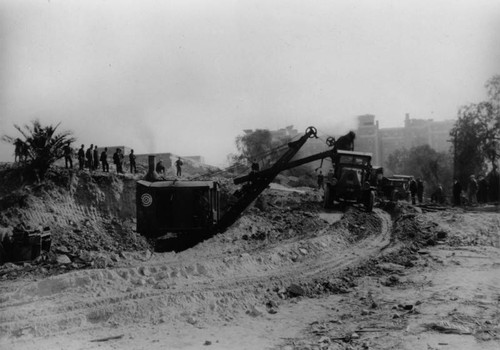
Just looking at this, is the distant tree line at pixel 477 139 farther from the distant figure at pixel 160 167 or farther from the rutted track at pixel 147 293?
the rutted track at pixel 147 293

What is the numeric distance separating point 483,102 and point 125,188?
25.0 meters

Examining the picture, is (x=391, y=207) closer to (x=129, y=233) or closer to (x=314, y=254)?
(x=314, y=254)

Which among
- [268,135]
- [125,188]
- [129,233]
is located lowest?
[129,233]

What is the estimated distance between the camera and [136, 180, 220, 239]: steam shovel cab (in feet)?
42.2

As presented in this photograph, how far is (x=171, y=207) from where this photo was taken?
12.9 m

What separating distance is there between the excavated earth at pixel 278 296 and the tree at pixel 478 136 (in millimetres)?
20242

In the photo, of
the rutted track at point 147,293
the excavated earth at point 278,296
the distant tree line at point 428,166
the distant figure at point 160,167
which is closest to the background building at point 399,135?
the distant tree line at point 428,166

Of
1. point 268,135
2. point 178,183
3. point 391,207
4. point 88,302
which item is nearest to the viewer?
point 88,302

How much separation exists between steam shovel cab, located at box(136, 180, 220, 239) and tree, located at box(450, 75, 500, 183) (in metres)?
24.3

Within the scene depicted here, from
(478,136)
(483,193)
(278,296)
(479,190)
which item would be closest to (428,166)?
(478,136)

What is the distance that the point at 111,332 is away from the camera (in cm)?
591

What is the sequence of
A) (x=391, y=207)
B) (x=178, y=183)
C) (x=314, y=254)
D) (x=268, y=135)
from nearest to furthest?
(x=314, y=254), (x=178, y=183), (x=391, y=207), (x=268, y=135)

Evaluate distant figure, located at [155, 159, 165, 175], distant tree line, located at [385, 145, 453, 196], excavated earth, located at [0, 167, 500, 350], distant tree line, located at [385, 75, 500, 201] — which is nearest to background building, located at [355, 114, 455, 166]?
distant tree line, located at [385, 145, 453, 196]

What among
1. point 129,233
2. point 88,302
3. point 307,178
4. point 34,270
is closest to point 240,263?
point 88,302
